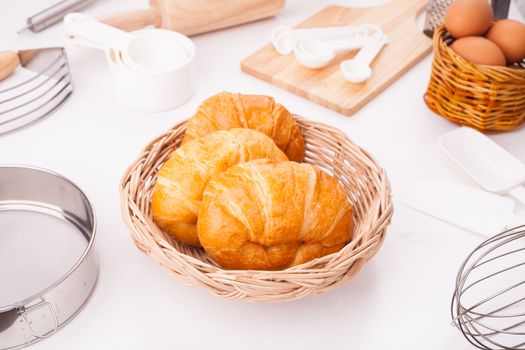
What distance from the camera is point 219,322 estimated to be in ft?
2.35

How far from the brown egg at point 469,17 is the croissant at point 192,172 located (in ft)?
1.39

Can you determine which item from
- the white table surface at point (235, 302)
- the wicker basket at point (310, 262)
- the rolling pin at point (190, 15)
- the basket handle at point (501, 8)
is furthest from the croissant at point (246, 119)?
the basket handle at point (501, 8)

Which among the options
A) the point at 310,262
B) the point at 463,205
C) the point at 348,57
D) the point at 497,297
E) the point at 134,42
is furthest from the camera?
the point at 348,57

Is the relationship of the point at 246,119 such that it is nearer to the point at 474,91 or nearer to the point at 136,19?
the point at 474,91

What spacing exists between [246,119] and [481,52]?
0.40 m

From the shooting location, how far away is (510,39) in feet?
3.12

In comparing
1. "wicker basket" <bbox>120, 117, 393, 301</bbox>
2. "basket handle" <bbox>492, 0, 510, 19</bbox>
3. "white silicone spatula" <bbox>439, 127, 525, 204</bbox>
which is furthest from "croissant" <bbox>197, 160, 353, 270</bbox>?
"basket handle" <bbox>492, 0, 510, 19</bbox>

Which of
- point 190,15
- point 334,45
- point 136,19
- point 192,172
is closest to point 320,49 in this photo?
point 334,45

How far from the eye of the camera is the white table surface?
2.30 feet

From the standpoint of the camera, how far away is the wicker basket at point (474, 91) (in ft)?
3.04

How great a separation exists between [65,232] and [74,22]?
0.47 meters

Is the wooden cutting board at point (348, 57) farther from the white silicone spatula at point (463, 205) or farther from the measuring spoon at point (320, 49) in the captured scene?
the white silicone spatula at point (463, 205)

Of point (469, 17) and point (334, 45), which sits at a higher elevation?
point (469, 17)

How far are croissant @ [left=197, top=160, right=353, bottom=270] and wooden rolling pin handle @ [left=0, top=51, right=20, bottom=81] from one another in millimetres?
593
